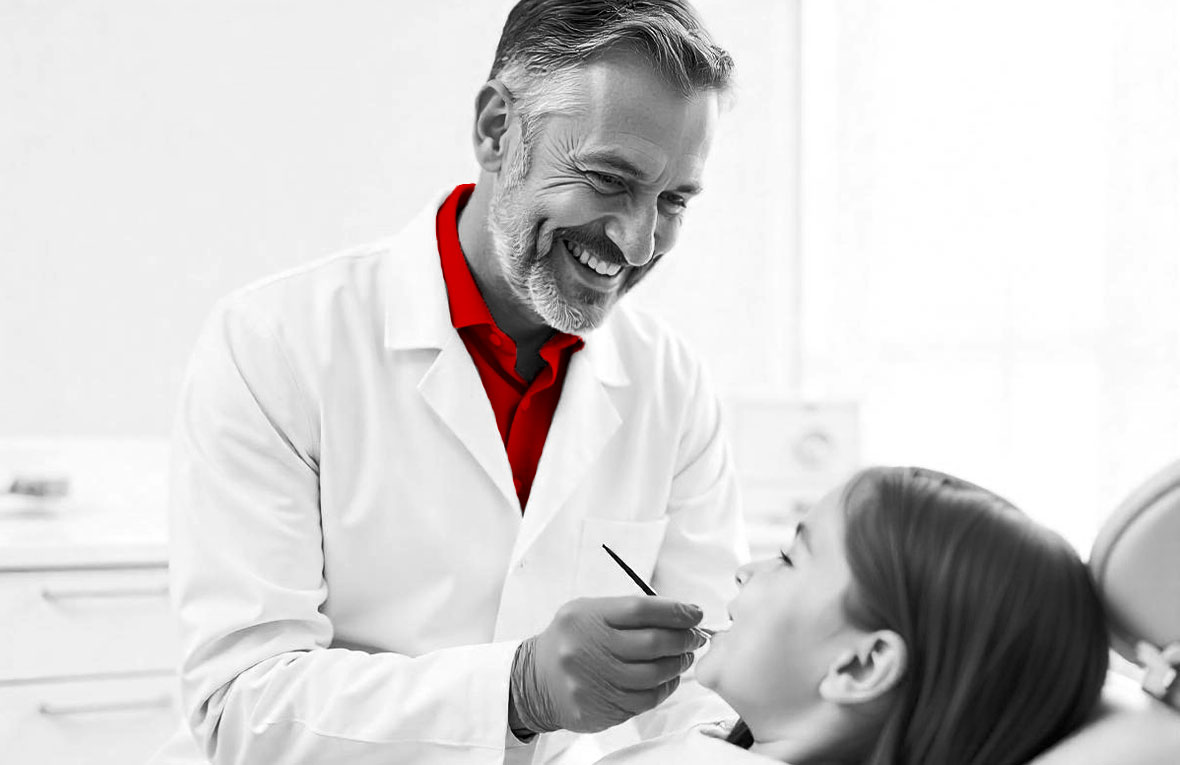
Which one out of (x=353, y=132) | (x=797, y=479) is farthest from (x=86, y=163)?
(x=797, y=479)

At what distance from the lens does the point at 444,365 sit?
1.45m

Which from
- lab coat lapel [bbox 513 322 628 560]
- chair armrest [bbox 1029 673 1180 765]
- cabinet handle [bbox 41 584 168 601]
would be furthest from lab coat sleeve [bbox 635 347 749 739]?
cabinet handle [bbox 41 584 168 601]

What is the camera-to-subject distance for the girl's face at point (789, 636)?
1091 millimetres

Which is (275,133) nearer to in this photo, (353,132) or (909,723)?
(353,132)

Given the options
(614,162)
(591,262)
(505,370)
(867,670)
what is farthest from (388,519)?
(867,670)

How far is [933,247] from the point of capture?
276cm

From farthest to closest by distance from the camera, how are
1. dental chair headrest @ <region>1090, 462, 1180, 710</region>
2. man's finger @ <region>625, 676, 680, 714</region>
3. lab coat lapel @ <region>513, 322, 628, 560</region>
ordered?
lab coat lapel @ <region>513, 322, 628, 560</region> < man's finger @ <region>625, 676, 680, 714</region> < dental chair headrest @ <region>1090, 462, 1180, 710</region>

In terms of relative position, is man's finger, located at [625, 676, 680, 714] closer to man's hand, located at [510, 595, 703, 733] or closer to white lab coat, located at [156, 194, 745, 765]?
man's hand, located at [510, 595, 703, 733]

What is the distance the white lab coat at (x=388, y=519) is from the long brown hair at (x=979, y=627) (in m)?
0.39

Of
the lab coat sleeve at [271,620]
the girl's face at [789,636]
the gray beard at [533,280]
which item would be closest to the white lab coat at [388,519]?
the lab coat sleeve at [271,620]

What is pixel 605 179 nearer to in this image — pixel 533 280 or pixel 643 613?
pixel 533 280

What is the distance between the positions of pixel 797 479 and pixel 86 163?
1.70 metres

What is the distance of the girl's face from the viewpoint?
1091mm

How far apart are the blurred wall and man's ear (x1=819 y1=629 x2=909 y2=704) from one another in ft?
6.14
